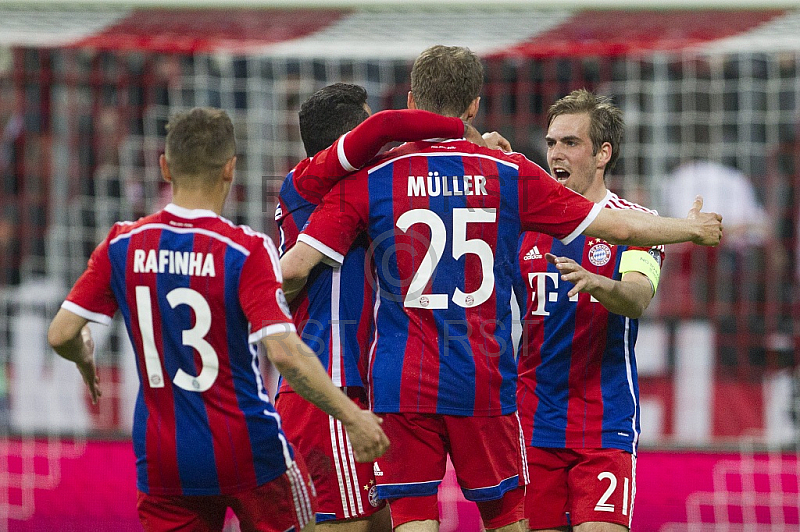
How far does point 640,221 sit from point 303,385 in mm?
1395

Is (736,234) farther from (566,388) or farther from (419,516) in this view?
(419,516)

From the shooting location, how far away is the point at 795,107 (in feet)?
28.1

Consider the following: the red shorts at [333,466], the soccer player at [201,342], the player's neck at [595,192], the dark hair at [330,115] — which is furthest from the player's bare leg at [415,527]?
the player's neck at [595,192]

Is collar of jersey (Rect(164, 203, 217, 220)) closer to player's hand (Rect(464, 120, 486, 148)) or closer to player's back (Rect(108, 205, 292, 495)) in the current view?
player's back (Rect(108, 205, 292, 495))

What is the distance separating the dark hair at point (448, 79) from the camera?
3900mm

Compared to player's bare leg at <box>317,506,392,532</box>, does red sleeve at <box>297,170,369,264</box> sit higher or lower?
higher

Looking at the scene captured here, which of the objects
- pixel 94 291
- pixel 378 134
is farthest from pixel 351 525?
pixel 378 134

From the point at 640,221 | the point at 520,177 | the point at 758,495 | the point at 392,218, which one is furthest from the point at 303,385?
the point at 758,495

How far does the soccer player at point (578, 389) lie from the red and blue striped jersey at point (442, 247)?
561 mm

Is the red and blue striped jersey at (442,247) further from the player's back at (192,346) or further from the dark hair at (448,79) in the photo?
the player's back at (192,346)

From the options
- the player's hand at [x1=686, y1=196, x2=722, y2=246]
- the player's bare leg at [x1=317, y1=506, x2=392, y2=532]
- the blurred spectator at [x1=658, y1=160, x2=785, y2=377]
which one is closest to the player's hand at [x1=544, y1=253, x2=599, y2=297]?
the player's hand at [x1=686, y1=196, x2=722, y2=246]

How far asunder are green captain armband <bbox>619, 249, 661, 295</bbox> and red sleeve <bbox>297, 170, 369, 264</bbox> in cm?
113

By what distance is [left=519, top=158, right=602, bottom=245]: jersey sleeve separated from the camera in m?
3.87

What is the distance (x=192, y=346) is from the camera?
11.1 feet
